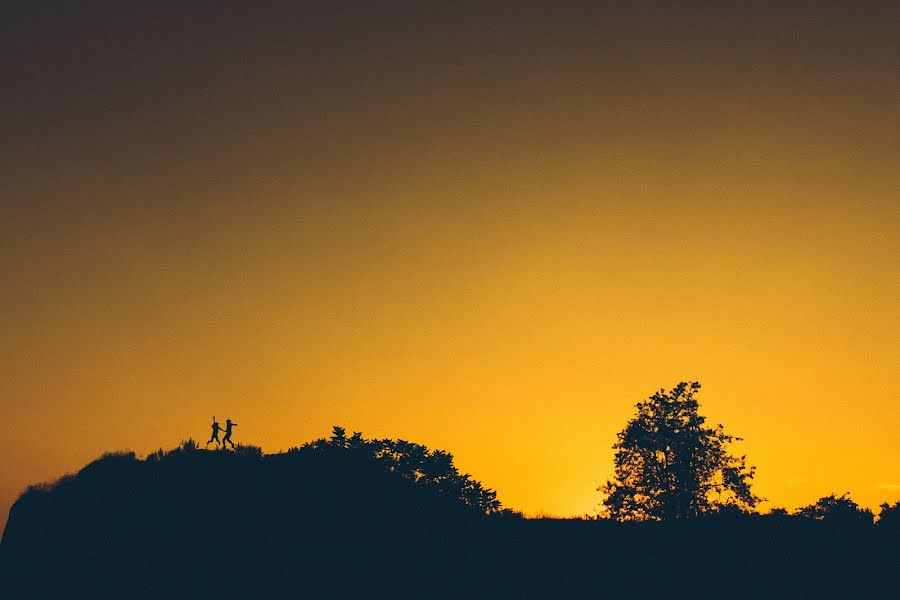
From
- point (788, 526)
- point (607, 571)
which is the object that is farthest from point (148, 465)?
point (788, 526)

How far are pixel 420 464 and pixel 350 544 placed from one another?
12.5m

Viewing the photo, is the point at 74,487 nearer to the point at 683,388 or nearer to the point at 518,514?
the point at 518,514

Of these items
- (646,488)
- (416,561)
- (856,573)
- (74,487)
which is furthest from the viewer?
(646,488)

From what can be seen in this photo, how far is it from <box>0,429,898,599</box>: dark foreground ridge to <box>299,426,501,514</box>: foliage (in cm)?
203

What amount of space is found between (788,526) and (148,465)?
1236 inches

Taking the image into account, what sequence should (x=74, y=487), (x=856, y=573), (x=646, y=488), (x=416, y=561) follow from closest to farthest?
(x=856, y=573), (x=416, y=561), (x=74, y=487), (x=646, y=488)

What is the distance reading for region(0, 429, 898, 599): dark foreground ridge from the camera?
30719mm

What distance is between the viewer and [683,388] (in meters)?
55.0

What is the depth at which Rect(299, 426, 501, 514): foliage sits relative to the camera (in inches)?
1606

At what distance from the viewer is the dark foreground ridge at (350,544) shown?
30719 mm

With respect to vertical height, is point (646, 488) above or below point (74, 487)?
above

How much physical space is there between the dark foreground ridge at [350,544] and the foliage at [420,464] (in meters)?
2.03

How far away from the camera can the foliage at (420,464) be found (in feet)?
134

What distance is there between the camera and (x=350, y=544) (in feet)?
109
